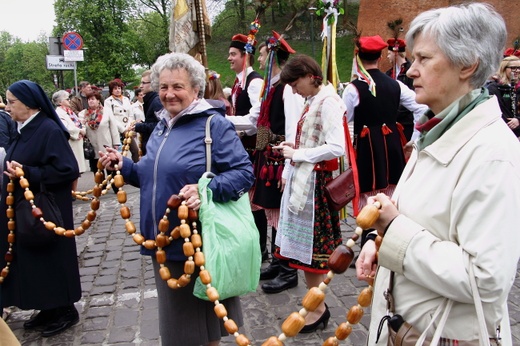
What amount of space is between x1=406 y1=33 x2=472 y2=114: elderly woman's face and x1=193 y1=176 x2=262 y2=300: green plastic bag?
138cm

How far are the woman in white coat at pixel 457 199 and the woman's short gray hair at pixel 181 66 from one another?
1.62 meters

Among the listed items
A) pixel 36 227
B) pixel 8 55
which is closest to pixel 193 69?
pixel 36 227

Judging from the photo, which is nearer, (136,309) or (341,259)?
(341,259)

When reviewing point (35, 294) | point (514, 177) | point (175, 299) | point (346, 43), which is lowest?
point (35, 294)

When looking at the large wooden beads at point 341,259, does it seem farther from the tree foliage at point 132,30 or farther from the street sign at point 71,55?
the tree foliage at point 132,30

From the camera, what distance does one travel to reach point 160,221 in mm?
2773

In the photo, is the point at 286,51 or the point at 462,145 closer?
the point at 462,145

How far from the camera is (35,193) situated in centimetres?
391

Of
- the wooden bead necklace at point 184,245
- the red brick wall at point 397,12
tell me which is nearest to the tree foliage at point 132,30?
the red brick wall at point 397,12

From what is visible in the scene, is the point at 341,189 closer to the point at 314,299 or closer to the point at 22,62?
the point at 314,299

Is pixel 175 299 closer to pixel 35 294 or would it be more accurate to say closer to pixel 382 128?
pixel 35 294

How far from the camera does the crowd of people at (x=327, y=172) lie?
148 centimetres

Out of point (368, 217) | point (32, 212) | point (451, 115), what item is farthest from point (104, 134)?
point (451, 115)

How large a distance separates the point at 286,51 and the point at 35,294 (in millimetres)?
3149
